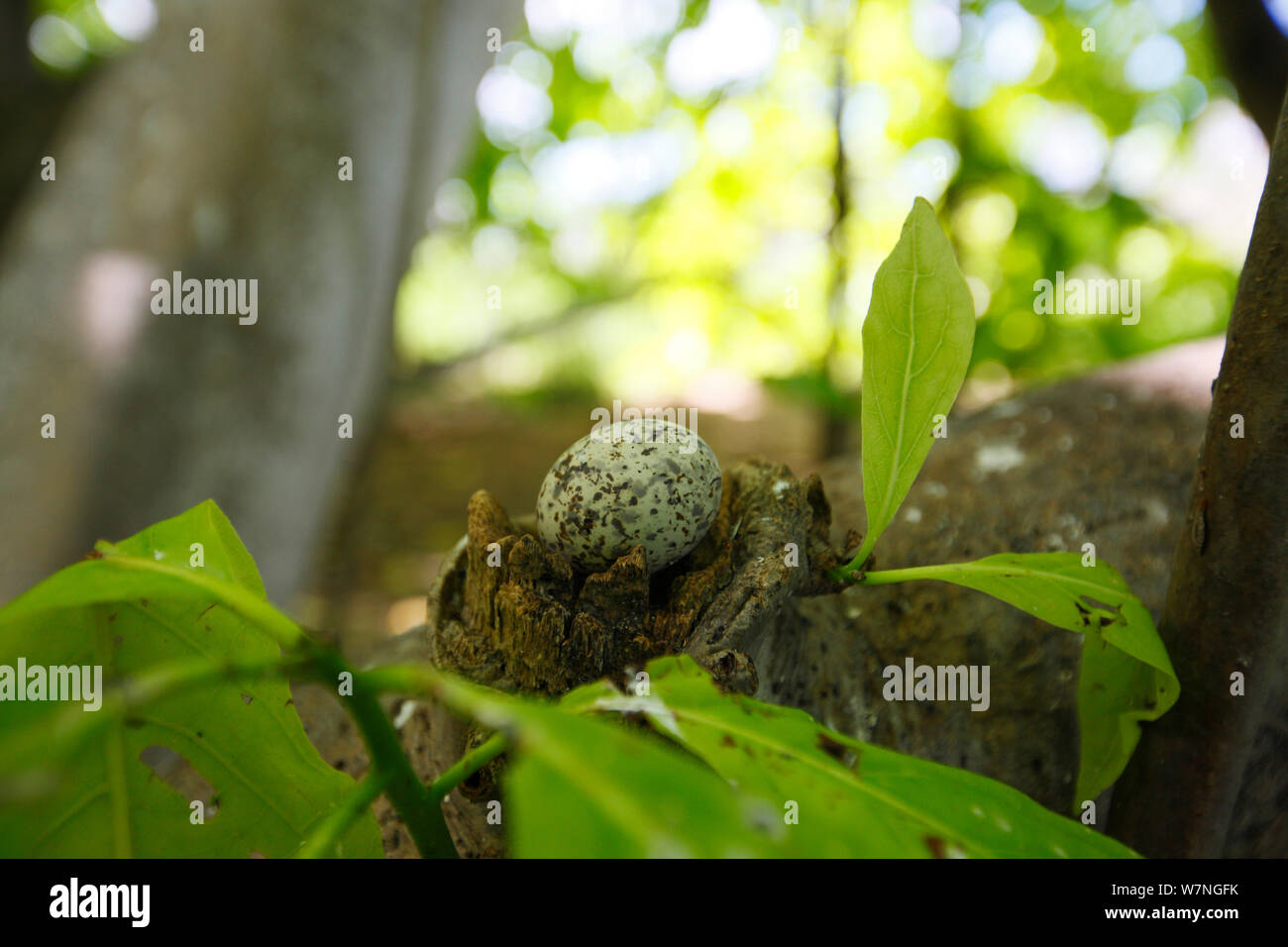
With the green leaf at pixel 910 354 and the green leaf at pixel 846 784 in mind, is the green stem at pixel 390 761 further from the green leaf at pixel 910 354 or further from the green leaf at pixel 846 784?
the green leaf at pixel 910 354

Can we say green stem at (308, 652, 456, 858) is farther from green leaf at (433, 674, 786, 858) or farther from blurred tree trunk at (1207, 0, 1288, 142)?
blurred tree trunk at (1207, 0, 1288, 142)

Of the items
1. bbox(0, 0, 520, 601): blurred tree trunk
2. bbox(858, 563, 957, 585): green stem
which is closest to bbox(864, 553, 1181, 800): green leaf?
bbox(858, 563, 957, 585): green stem

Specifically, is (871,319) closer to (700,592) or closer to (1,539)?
(700,592)

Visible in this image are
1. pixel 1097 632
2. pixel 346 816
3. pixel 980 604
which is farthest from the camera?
pixel 980 604

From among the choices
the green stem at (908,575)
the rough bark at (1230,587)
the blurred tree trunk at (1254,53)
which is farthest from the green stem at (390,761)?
the blurred tree trunk at (1254,53)

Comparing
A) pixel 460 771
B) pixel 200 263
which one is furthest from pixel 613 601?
pixel 200 263

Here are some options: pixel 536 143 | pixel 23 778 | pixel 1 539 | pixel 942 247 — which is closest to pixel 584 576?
pixel 942 247

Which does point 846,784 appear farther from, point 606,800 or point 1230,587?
point 1230,587
